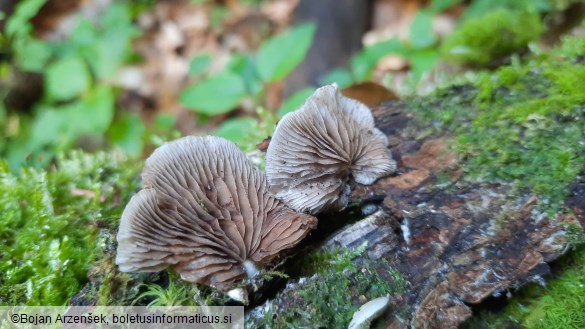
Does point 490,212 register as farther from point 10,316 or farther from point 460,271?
point 10,316

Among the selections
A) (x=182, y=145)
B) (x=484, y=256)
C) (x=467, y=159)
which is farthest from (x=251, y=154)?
(x=484, y=256)

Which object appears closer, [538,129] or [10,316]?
[10,316]

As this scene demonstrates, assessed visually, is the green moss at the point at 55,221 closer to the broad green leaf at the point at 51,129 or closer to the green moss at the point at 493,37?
the broad green leaf at the point at 51,129

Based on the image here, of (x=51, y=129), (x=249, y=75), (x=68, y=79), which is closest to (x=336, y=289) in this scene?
(x=249, y=75)

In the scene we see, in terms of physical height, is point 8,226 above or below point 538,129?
below

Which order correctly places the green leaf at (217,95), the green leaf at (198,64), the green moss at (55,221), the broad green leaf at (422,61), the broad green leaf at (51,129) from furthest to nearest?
the green leaf at (198,64) → the broad green leaf at (51,129) → the broad green leaf at (422,61) → the green leaf at (217,95) → the green moss at (55,221)

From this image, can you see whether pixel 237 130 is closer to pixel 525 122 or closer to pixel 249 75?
pixel 249 75

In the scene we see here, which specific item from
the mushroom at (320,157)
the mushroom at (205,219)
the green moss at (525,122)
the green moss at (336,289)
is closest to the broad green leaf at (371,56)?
the green moss at (525,122)
